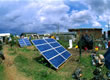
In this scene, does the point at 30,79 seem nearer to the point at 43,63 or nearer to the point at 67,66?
the point at 43,63

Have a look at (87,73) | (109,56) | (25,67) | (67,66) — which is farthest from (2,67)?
(109,56)

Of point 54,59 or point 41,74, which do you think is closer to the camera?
point 41,74

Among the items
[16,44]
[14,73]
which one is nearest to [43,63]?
[14,73]

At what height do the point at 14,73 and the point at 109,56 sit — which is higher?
the point at 109,56

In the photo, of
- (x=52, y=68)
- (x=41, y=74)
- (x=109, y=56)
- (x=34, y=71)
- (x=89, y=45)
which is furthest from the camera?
(x=89, y=45)

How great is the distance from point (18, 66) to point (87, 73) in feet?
16.0

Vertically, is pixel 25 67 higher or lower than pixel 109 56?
lower

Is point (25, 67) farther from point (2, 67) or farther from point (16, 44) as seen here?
point (16, 44)

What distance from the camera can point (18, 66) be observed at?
902 cm

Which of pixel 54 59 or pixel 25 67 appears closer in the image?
pixel 25 67

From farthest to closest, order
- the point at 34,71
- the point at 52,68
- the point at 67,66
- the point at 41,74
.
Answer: the point at 67,66, the point at 52,68, the point at 34,71, the point at 41,74

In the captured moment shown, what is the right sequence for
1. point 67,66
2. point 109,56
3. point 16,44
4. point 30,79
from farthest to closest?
point 16,44 → point 67,66 → point 30,79 → point 109,56

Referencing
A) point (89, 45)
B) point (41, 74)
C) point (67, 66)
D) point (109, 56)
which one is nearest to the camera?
point (109, 56)

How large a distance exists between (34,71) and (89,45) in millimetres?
10170
